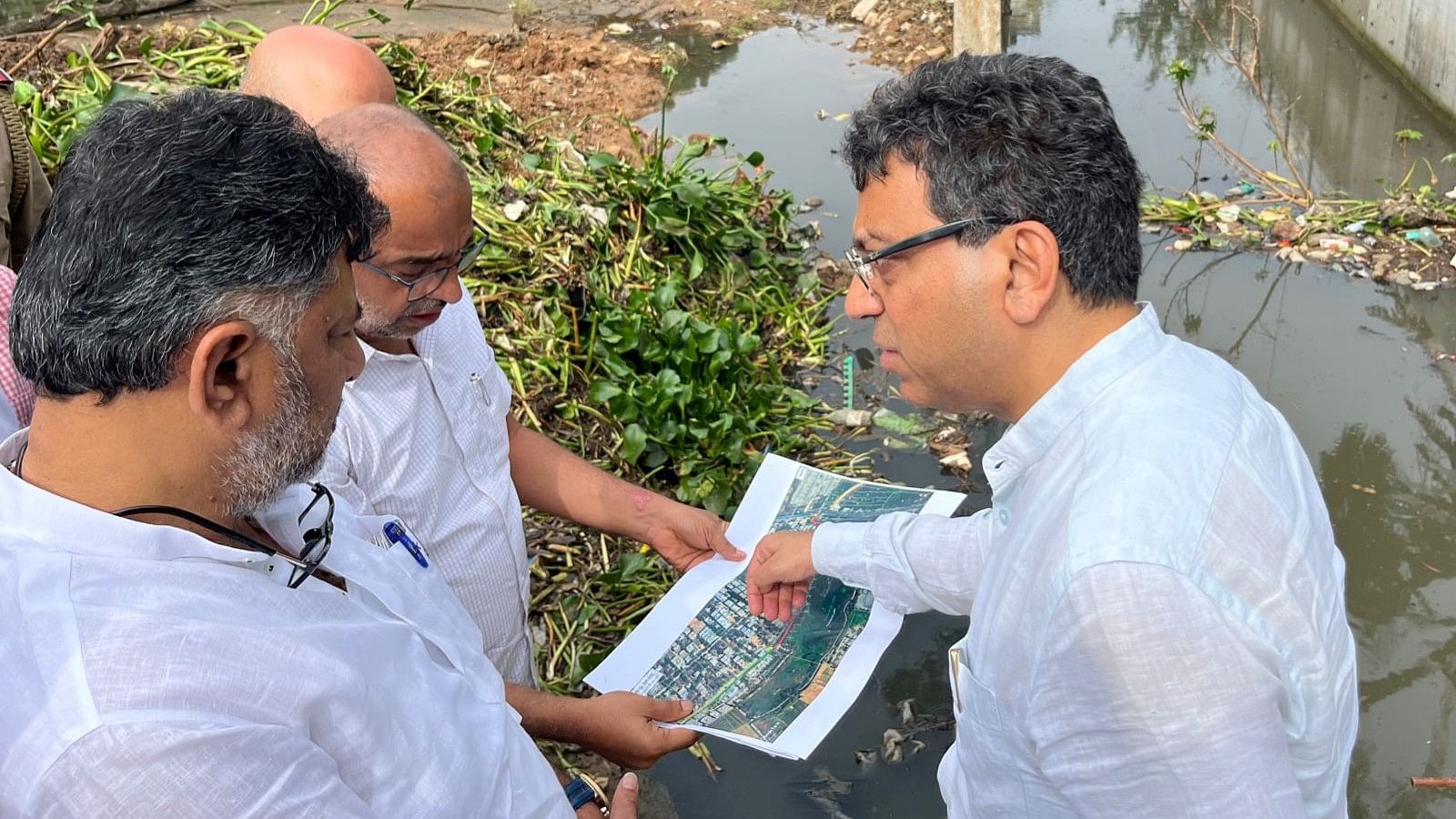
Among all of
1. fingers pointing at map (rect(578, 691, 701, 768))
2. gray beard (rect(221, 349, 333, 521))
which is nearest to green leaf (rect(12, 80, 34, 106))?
fingers pointing at map (rect(578, 691, 701, 768))

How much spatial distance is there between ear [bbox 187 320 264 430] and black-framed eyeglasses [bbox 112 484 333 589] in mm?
121

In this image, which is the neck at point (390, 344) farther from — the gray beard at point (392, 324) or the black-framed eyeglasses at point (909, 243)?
the black-framed eyeglasses at point (909, 243)

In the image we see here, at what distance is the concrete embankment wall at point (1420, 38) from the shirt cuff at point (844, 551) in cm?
628

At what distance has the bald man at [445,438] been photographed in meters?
2.04

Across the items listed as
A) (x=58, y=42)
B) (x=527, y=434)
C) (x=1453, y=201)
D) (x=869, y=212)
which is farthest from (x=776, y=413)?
(x=58, y=42)

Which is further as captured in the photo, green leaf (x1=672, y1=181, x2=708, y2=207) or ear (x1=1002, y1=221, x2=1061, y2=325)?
green leaf (x1=672, y1=181, x2=708, y2=207)

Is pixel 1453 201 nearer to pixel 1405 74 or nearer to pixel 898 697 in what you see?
pixel 1405 74

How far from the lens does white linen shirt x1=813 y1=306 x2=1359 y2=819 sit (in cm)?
119

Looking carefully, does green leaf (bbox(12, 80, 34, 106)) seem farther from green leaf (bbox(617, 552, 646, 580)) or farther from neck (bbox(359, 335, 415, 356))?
neck (bbox(359, 335, 415, 356))

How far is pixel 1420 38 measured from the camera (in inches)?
273

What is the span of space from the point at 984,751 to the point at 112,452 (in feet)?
3.86

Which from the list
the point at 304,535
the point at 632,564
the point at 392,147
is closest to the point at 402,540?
the point at 304,535

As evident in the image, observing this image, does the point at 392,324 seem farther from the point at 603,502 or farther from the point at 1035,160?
the point at 1035,160

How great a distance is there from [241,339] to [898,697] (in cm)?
234
